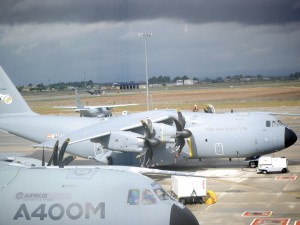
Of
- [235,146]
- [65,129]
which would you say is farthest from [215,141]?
[65,129]

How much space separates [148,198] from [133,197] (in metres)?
0.43

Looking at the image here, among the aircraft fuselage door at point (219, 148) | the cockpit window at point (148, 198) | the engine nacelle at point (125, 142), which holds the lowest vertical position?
the aircraft fuselage door at point (219, 148)

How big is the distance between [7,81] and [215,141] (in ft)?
50.2

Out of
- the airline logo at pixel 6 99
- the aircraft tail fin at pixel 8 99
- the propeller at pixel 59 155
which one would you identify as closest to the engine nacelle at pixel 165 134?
the aircraft tail fin at pixel 8 99

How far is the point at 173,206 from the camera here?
14664 millimetres

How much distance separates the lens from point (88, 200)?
14.5 meters

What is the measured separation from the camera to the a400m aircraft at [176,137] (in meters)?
30.0

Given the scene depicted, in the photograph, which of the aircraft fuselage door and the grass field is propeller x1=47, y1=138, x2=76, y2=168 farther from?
the grass field

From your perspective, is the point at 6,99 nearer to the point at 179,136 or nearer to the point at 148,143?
the point at 148,143

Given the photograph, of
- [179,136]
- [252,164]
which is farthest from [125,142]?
[252,164]

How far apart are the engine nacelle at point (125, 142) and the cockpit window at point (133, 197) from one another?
49.4 feet

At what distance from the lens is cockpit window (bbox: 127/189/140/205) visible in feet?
47.5

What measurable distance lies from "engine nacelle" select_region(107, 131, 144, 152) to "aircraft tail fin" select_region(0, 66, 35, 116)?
957 cm

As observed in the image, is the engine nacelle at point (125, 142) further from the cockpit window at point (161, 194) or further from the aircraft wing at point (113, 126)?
the cockpit window at point (161, 194)
